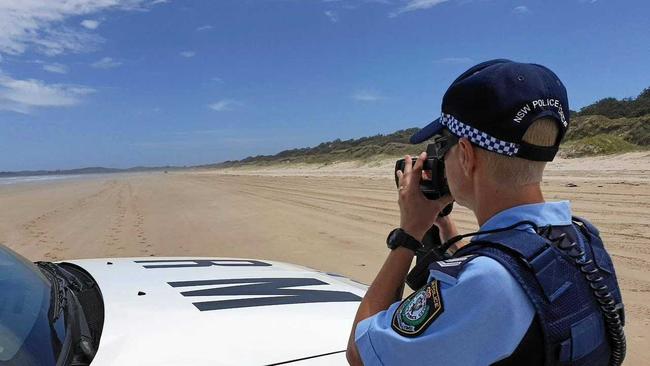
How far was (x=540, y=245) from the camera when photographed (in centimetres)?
109

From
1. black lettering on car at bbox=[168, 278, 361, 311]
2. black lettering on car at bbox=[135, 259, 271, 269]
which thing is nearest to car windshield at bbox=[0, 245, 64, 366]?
black lettering on car at bbox=[168, 278, 361, 311]

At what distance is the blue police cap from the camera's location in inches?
45.2

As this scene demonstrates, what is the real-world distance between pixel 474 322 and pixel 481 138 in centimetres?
42

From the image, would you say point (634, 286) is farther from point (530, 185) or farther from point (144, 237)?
point (144, 237)

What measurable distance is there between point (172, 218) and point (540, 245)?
12218 mm

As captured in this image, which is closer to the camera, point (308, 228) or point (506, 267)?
point (506, 267)

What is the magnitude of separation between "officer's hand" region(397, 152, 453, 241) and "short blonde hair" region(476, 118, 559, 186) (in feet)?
0.82

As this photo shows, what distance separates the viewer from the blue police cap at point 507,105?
1147 mm

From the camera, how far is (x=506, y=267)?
1044 millimetres

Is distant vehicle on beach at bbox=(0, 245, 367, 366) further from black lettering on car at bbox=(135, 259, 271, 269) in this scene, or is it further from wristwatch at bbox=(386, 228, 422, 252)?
wristwatch at bbox=(386, 228, 422, 252)

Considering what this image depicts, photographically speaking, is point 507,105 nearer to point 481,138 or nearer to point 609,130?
point 481,138

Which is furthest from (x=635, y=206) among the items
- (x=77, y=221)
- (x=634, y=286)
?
(x=77, y=221)

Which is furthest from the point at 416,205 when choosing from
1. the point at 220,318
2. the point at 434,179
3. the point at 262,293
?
the point at 262,293

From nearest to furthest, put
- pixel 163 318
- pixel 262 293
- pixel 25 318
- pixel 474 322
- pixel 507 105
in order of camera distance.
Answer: pixel 474 322 → pixel 507 105 → pixel 25 318 → pixel 163 318 → pixel 262 293
